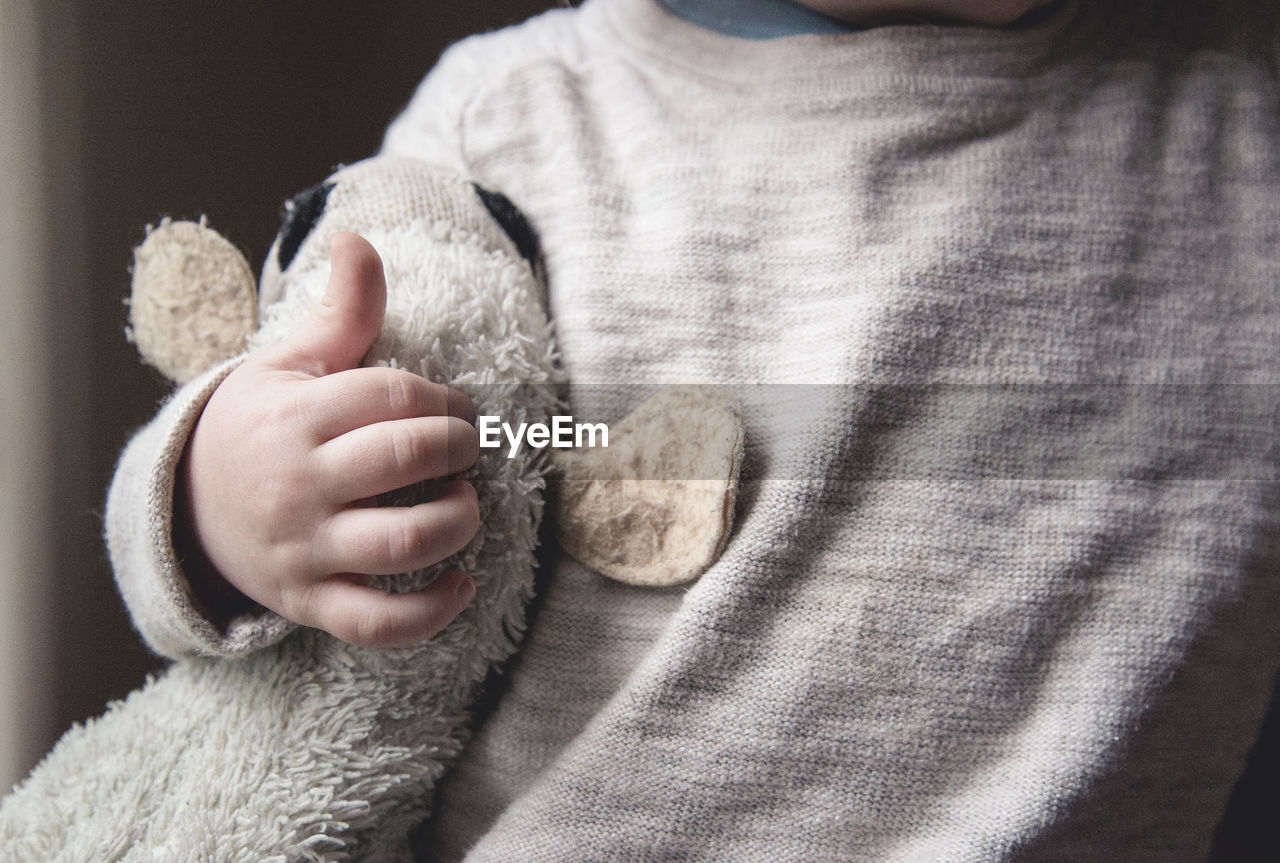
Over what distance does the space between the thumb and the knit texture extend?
123 mm

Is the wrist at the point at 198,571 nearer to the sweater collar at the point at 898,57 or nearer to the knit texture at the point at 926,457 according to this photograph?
the knit texture at the point at 926,457

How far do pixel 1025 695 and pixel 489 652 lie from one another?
27 cm

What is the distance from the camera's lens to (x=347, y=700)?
423 mm

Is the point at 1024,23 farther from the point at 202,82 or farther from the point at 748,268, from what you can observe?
the point at 202,82

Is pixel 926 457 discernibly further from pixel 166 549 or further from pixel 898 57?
pixel 166 549

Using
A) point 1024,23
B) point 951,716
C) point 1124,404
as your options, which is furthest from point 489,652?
point 1024,23

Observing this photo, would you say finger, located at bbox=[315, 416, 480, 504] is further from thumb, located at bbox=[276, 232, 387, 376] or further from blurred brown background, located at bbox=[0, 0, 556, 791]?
blurred brown background, located at bbox=[0, 0, 556, 791]

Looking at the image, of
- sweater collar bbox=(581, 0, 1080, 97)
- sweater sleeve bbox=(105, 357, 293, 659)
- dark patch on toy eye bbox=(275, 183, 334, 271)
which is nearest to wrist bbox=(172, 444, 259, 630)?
sweater sleeve bbox=(105, 357, 293, 659)

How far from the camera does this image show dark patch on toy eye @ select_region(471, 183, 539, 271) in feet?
1.61

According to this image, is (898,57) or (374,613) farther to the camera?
(898,57)

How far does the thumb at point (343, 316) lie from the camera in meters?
0.38

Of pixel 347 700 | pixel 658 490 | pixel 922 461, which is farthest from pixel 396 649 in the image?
pixel 922 461

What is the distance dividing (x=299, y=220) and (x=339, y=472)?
0.59 ft

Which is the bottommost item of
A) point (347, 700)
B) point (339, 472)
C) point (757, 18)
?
point (347, 700)
